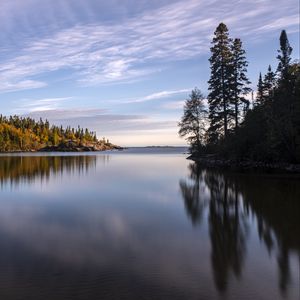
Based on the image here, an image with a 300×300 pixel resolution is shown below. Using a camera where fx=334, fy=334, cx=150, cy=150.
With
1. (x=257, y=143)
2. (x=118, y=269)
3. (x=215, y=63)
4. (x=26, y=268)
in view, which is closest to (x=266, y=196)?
(x=118, y=269)

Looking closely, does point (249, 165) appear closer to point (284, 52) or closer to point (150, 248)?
point (284, 52)

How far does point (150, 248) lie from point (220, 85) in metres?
42.1

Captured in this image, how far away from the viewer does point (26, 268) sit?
7.50 metres

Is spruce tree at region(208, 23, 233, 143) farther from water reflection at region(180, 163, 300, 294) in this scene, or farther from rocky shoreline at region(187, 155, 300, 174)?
water reflection at region(180, 163, 300, 294)

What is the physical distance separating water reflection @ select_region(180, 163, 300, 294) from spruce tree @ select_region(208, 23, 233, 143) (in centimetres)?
2561

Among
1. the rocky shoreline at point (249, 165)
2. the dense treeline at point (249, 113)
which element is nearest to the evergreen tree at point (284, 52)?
the dense treeline at point (249, 113)

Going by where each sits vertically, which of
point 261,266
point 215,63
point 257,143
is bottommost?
point 261,266

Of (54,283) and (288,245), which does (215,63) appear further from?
(54,283)

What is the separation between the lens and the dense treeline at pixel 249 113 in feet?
113

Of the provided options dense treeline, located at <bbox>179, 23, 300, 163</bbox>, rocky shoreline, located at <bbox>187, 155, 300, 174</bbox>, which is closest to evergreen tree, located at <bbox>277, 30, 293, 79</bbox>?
dense treeline, located at <bbox>179, 23, 300, 163</bbox>

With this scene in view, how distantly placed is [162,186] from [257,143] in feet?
65.3

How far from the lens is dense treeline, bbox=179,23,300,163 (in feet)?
113

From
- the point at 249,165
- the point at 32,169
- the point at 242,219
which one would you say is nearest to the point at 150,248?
the point at 242,219

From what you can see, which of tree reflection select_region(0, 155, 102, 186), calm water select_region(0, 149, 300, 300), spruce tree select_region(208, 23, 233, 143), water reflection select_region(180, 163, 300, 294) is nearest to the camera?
calm water select_region(0, 149, 300, 300)
